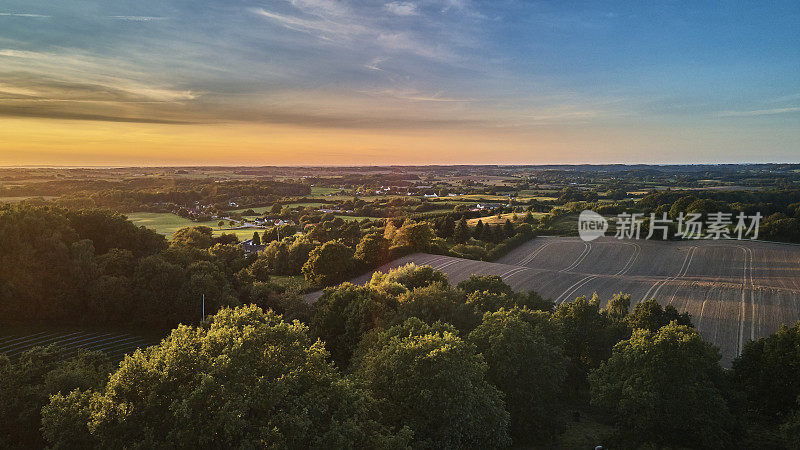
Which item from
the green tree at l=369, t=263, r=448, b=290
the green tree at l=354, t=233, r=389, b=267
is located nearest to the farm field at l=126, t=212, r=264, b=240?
the green tree at l=354, t=233, r=389, b=267

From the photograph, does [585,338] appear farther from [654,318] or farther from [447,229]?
[447,229]

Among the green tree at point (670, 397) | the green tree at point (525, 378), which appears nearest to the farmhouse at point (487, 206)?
the green tree at point (525, 378)

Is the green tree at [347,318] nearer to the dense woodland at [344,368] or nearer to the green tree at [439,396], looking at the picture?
the dense woodland at [344,368]

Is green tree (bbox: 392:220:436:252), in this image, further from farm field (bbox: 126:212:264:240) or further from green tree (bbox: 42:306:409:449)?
green tree (bbox: 42:306:409:449)

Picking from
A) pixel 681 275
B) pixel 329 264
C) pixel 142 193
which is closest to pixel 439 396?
pixel 329 264

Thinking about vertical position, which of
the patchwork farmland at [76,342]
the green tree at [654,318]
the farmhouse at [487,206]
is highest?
the farmhouse at [487,206]

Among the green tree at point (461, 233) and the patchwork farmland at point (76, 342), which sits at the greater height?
the green tree at point (461, 233)
